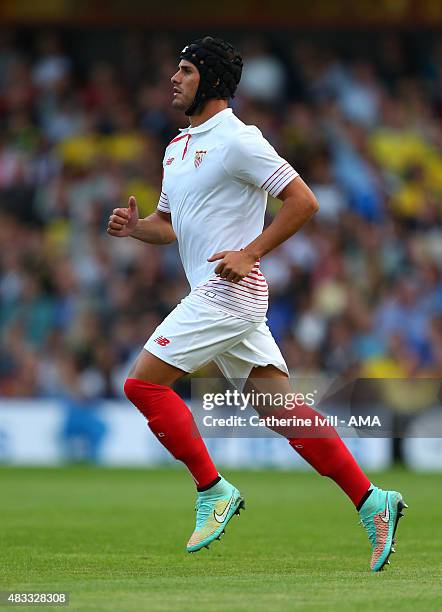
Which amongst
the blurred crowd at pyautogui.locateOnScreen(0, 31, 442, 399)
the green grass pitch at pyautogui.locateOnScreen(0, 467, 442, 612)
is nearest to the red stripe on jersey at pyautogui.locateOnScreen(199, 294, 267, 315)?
the green grass pitch at pyautogui.locateOnScreen(0, 467, 442, 612)

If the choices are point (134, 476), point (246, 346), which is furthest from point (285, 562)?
point (134, 476)

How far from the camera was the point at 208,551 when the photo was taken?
26.1 ft

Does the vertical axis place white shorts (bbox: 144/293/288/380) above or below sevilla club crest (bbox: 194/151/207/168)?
below

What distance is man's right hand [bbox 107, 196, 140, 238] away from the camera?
729 centimetres

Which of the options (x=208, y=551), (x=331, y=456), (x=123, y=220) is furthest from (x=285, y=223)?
(x=208, y=551)

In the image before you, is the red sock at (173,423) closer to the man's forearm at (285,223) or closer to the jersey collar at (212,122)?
the man's forearm at (285,223)

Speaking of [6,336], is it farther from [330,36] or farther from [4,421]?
[330,36]

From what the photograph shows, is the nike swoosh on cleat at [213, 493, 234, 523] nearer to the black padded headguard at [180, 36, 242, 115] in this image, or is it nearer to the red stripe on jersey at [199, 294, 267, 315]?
the red stripe on jersey at [199, 294, 267, 315]

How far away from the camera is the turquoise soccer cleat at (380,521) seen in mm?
6762

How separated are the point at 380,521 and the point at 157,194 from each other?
41.4ft

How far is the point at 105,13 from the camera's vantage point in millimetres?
21422

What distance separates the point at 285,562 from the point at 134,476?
7828 mm

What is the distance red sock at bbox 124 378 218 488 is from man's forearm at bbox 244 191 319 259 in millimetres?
848

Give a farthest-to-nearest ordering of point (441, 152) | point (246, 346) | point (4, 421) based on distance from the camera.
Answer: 1. point (441, 152)
2. point (4, 421)
3. point (246, 346)
